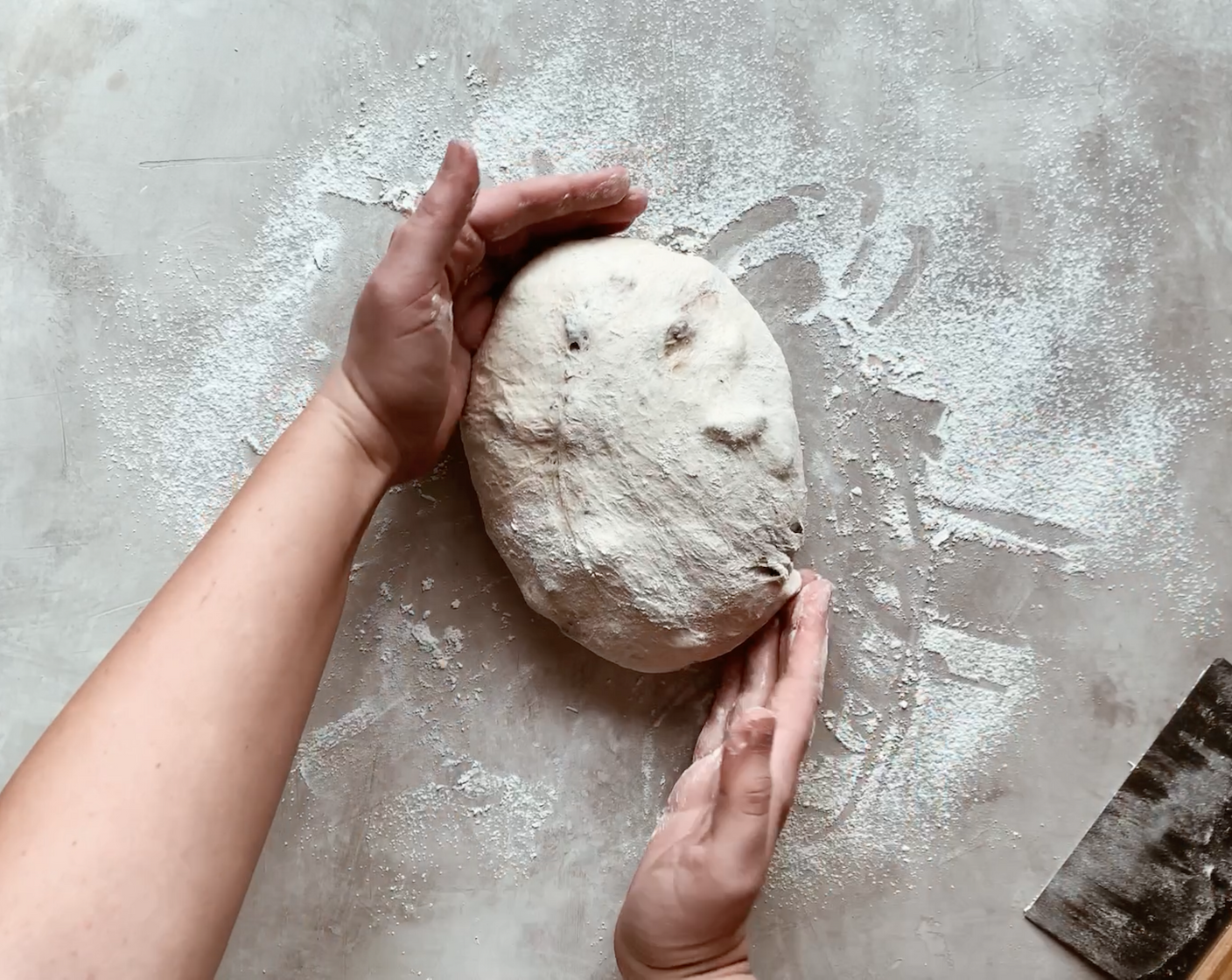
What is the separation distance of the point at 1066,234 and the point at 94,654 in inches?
61.6

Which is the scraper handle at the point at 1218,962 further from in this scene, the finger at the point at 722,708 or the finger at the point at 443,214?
the finger at the point at 443,214

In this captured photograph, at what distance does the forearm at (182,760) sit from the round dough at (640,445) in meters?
0.26

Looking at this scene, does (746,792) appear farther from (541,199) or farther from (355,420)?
(541,199)

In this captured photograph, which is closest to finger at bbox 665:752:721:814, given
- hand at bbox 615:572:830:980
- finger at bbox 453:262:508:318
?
hand at bbox 615:572:830:980

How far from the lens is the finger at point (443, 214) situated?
3.24ft

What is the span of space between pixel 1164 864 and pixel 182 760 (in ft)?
4.29

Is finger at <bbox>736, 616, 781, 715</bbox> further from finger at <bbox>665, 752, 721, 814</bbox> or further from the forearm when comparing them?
the forearm

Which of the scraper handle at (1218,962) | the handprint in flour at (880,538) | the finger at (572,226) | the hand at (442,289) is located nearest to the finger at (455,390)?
the hand at (442,289)

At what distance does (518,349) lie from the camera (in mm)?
1119

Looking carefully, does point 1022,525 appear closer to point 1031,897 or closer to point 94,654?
point 1031,897

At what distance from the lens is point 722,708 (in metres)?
1.25

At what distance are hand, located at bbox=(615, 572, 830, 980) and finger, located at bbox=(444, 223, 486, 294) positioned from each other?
2.09 ft

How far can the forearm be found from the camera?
0.79m

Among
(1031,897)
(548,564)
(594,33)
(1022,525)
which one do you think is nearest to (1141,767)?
(1031,897)
